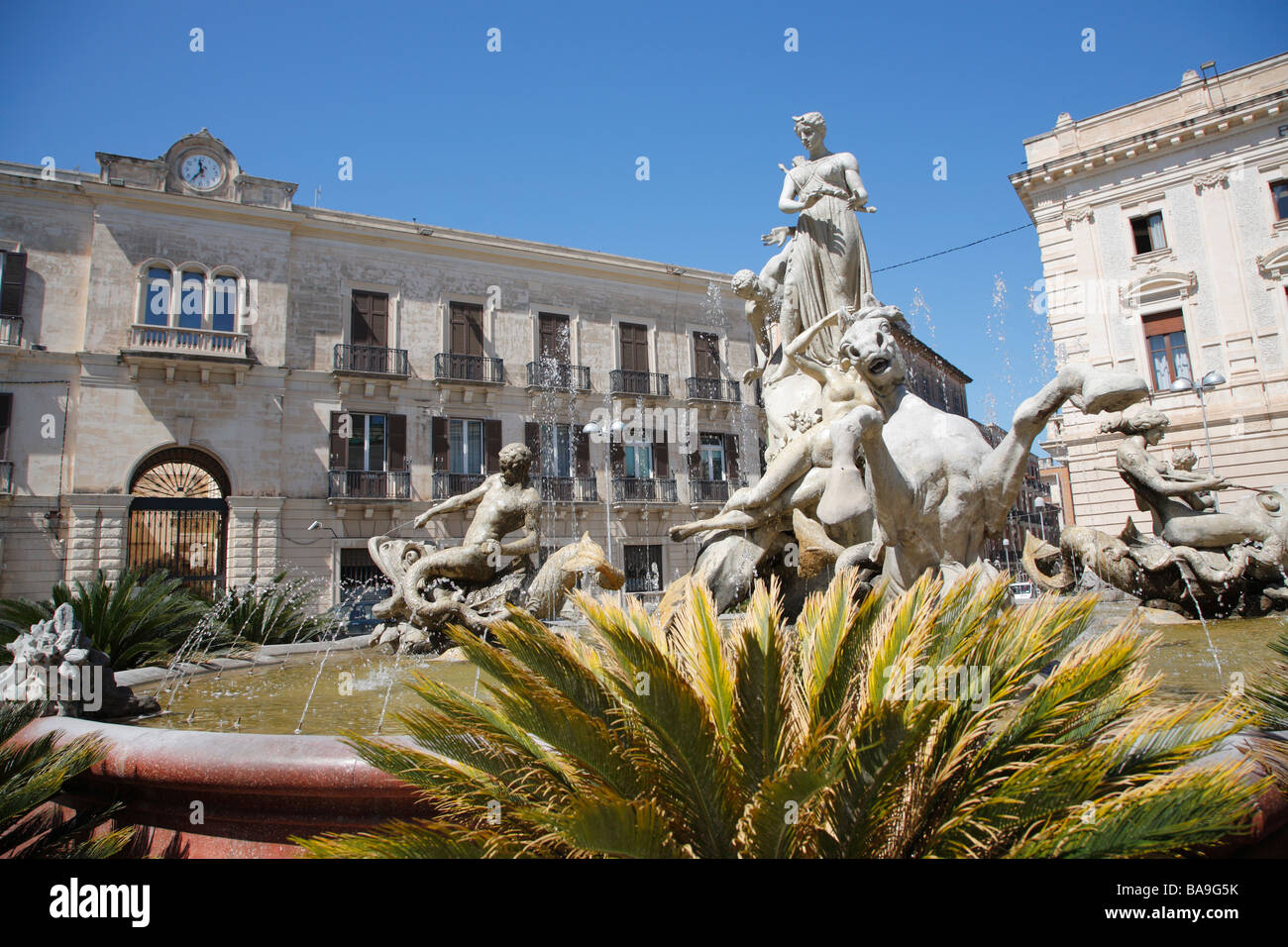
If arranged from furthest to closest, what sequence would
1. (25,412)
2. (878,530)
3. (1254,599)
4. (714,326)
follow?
(714,326)
(25,412)
(1254,599)
(878,530)

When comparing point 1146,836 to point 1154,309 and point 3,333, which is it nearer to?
point 1154,309

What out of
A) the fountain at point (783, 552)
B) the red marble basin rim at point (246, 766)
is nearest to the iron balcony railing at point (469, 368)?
the fountain at point (783, 552)

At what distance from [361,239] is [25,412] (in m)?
9.65

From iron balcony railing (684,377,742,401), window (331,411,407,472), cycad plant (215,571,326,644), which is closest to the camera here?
cycad plant (215,571,326,644)

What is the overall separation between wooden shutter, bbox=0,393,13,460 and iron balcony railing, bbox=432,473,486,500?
10095mm

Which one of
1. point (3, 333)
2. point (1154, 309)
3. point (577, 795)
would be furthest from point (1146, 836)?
point (3, 333)

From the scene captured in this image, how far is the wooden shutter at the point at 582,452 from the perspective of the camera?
25.0 meters

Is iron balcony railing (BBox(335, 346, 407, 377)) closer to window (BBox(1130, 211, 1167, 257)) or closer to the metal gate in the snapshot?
the metal gate

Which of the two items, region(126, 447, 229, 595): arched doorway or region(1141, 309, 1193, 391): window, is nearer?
region(126, 447, 229, 595): arched doorway

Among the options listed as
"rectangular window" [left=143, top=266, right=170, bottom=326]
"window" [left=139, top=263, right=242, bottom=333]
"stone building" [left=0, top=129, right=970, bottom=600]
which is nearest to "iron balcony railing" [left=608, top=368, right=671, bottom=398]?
"stone building" [left=0, top=129, right=970, bottom=600]

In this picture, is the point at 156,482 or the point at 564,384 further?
the point at 564,384

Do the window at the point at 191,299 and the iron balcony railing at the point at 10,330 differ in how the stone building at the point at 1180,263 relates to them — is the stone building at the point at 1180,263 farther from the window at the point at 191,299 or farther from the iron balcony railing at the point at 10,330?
the iron balcony railing at the point at 10,330

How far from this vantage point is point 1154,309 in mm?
20656

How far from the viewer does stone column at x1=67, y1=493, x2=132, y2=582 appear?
62.0ft
